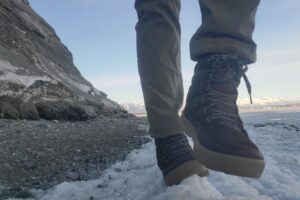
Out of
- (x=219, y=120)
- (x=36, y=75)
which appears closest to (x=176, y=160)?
(x=219, y=120)

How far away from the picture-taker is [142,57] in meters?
2.68

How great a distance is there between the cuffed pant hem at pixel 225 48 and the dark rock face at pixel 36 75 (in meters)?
5.74

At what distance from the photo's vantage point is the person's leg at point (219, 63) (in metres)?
2.24

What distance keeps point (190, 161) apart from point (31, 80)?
6.66 meters

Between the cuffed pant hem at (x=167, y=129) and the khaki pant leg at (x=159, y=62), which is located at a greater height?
the khaki pant leg at (x=159, y=62)

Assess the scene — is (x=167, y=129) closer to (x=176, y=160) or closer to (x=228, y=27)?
(x=176, y=160)

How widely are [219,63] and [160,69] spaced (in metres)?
0.43

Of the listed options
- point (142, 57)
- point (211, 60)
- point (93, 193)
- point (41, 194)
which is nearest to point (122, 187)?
point (93, 193)

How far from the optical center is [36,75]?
9.08m

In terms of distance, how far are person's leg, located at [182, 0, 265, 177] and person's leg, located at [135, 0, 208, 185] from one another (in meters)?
0.27

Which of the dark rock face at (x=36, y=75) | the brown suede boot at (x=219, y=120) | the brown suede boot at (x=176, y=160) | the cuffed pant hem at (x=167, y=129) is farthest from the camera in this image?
the dark rock face at (x=36, y=75)

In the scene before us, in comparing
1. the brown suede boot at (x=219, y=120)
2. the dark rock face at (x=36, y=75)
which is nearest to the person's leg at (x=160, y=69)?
the brown suede boot at (x=219, y=120)

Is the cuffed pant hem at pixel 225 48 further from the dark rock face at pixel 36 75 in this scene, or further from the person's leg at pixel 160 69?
the dark rock face at pixel 36 75

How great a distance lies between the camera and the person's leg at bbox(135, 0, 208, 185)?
262 centimetres
